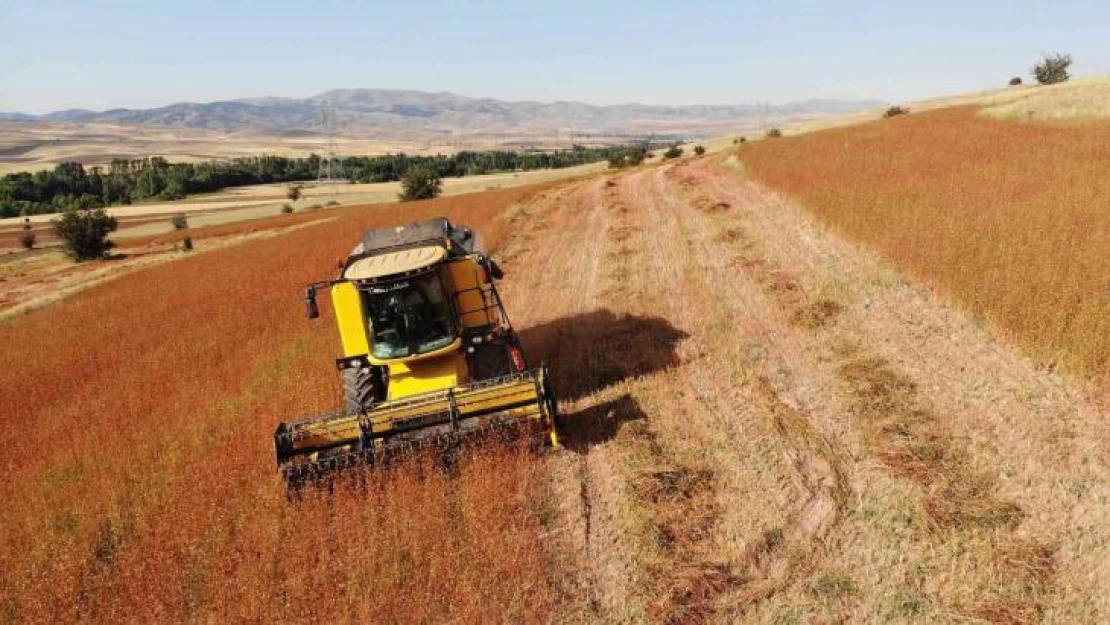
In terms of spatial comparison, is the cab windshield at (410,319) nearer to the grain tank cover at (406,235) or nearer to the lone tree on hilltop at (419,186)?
the grain tank cover at (406,235)

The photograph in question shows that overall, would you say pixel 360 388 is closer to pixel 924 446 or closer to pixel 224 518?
pixel 224 518

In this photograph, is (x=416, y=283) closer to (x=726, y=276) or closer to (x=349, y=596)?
(x=349, y=596)

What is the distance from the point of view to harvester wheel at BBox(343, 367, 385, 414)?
8.81m

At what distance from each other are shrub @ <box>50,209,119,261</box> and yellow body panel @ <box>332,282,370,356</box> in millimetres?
40603

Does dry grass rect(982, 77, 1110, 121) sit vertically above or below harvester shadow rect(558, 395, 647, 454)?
above

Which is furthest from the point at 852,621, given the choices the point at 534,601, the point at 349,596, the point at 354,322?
the point at 354,322

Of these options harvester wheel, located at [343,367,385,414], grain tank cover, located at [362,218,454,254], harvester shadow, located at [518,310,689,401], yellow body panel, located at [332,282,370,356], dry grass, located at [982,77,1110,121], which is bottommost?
harvester shadow, located at [518,310,689,401]

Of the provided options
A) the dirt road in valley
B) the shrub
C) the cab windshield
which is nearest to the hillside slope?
the dirt road in valley

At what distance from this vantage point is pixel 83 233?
3972 cm

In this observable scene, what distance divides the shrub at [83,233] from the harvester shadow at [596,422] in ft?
140

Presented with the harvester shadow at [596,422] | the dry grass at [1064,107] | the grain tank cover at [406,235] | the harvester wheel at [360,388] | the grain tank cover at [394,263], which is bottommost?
the harvester shadow at [596,422]

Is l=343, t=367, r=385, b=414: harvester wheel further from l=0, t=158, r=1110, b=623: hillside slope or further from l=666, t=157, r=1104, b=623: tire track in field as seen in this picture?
l=666, t=157, r=1104, b=623: tire track in field

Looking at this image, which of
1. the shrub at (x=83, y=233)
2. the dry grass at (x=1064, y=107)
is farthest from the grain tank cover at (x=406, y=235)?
the shrub at (x=83, y=233)

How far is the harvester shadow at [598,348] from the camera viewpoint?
1016cm
